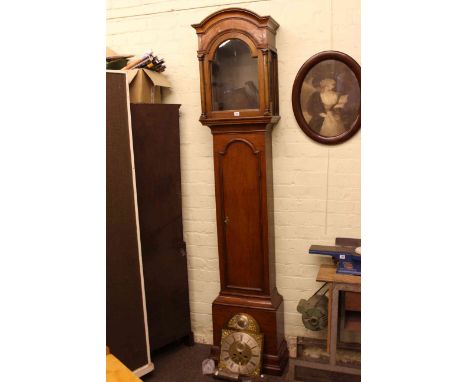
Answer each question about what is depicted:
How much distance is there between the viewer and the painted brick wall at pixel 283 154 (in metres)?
2.57

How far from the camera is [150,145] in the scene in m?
2.71

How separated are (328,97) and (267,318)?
54.8 inches

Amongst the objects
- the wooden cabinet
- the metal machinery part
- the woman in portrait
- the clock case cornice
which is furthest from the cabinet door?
the woman in portrait

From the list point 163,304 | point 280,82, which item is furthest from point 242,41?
point 163,304

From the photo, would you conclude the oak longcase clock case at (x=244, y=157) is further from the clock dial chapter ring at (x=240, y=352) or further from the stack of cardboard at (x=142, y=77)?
the stack of cardboard at (x=142, y=77)

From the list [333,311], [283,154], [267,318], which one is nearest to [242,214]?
[283,154]

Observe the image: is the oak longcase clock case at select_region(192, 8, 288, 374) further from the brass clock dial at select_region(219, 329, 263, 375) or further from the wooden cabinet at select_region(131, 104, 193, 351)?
the wooden cabinet at select_region(131, 104, 193, 351)

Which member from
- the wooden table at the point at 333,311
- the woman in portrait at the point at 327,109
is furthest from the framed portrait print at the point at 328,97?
the wooden table at the point at 333,311

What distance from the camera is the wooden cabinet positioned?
Result: 2.68 m

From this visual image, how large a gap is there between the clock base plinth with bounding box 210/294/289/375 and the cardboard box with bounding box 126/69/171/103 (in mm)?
1366

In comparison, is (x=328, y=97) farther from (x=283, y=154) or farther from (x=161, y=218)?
(x=161, y=218)

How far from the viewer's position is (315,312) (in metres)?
2.56

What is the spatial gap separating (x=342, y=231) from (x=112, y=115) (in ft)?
5.03

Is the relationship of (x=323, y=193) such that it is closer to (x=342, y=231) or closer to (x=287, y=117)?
(x=342, y=231)
